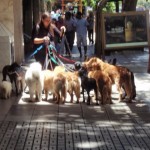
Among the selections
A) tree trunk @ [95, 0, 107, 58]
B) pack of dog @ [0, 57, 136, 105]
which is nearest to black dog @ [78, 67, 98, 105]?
pack of dog @ [0, 57, 136, 105]

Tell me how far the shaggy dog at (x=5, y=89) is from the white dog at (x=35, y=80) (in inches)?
24.5

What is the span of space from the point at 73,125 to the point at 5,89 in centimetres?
282

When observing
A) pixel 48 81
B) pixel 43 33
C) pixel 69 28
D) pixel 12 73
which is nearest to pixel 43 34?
pixel 43 33

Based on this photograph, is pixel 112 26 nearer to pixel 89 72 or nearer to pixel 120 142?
pixel 89 72

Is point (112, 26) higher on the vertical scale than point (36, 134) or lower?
higher

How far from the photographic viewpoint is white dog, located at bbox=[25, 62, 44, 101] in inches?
388

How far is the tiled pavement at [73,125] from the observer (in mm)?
6898

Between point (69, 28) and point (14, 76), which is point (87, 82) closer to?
point (14, 76)

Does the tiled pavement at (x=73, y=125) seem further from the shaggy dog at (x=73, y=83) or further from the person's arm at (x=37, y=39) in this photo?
the person's arm at (x=37, y=39)

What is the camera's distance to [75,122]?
27.3 ft

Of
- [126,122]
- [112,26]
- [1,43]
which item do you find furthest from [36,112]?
[112,26]

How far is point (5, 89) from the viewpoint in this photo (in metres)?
10.5

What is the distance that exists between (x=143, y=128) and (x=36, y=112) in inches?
88.1

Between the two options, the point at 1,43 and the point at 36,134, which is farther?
the point at 1,43
